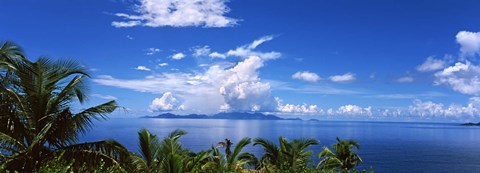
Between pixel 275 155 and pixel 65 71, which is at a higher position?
pixel 65 71

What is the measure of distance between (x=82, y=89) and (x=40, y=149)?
1.88 m

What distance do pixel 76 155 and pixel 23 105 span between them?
1.74 m

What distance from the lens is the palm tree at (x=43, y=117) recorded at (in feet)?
32.0

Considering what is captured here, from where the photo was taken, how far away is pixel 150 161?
46.7ft

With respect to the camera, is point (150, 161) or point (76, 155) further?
point (150, 161)

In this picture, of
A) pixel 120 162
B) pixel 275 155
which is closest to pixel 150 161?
pixel 120 162

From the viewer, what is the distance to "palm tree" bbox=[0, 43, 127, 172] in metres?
9.74

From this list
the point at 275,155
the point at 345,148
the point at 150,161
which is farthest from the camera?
the point at 345,148

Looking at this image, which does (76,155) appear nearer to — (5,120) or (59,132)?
(59,132)

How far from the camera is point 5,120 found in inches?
392

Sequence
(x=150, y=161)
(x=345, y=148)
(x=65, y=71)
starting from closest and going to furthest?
(x=65, y=71)
(x=150, y=161)
(x=345, y=148)

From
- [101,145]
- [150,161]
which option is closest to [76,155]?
[101,145]

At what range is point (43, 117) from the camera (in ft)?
33.6

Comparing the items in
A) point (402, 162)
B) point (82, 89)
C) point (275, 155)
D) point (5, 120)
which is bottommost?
point (402, 162)
